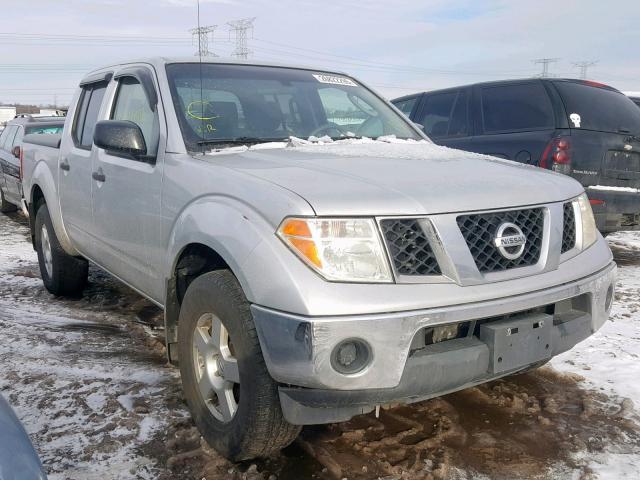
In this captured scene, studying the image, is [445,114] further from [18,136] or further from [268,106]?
[18,136]

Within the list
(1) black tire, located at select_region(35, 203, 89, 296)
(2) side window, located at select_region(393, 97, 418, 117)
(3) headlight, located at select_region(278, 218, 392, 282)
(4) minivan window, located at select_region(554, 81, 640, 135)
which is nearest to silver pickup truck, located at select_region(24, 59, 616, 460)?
(3) headlight, located at select_region(278, 218, 392, 282)

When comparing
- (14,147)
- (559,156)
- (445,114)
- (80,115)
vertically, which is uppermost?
(445,114)

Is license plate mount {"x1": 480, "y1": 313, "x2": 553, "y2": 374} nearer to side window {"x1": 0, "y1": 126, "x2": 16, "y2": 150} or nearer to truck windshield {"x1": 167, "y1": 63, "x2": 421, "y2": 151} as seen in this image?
truck windshield {"x1": 167, "y1": 63, "x2": 421, "y2": 151}

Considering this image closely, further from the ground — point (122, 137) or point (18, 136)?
point (122, 137)

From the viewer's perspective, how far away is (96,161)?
12.5 ft

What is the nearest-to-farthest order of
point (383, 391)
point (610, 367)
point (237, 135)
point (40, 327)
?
1. point (383, 391)
2. point (237, 135)
3. point (610, 367)
4. point (40, 327)

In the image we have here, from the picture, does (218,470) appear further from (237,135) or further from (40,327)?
(40,327)

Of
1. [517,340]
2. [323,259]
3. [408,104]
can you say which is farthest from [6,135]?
[517,340]

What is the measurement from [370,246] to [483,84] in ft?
17.0

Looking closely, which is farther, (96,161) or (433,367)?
(96,161)

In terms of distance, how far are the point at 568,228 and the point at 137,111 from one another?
2.50m

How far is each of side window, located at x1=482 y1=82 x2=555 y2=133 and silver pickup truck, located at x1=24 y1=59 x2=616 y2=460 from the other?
290cm

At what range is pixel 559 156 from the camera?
536 centimetres

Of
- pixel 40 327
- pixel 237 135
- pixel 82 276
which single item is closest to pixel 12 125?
pixel 82 276
